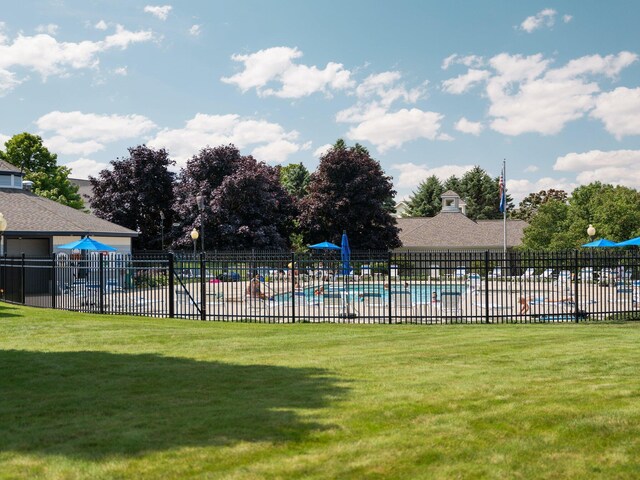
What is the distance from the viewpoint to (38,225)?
110 feet

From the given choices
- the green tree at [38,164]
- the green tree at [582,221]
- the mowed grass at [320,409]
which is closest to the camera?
the mowed grass at [320,409]

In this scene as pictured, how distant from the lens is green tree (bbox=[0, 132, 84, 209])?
58.7m

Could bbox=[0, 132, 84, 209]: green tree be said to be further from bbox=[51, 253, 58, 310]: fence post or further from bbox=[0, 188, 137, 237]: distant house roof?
bbox=[51, 253, 58, 310]: fence post

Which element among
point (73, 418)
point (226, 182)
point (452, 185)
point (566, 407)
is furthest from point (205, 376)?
point (452, 185)

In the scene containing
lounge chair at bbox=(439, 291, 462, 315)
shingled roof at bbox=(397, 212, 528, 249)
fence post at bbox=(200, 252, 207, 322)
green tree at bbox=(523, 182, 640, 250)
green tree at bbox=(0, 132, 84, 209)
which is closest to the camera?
fence post at bbox=(200, 252, 207, 322)

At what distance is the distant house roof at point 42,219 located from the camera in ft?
108

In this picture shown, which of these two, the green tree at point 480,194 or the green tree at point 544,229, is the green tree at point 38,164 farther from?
the green tree at point 480,194

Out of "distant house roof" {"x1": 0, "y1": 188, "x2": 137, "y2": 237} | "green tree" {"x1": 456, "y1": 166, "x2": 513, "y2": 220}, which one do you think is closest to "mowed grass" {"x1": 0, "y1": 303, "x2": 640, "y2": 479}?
"distant house roof" {"x1": 0, "y1": 188, "x2": 137, "y2": 237}

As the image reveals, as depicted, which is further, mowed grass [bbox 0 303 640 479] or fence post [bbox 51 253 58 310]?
fence post [bbox 51 253 58 310]

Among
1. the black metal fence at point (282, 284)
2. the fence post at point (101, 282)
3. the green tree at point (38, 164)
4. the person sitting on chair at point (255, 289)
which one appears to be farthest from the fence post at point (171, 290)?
the green tree at point (38, 164)

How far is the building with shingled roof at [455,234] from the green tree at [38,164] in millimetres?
31845

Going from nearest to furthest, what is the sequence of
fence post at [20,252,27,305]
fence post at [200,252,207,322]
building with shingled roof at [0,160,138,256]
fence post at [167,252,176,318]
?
fence post at [200,252,207,322] < fence post at [167,252,176,318] < fence post at [20,252,27,305] < building with shingled roof at [0,160,138,256]

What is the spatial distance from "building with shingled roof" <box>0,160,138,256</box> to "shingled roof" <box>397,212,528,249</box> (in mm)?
33203

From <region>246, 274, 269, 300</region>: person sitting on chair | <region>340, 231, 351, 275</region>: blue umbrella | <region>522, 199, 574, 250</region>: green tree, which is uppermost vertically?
<region>522, 199, 574, 250</region>: green tree
